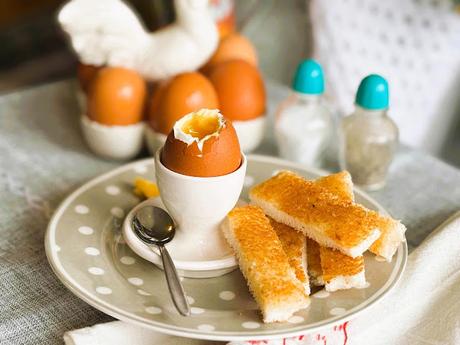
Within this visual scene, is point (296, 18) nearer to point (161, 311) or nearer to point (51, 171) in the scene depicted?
point (51, 171)

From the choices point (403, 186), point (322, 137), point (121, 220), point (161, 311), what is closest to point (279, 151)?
point (322, 137)

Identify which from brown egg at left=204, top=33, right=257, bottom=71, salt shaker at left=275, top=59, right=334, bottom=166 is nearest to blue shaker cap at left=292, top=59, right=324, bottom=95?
salt shaker at left=275, top=59, right=334, bottom=166

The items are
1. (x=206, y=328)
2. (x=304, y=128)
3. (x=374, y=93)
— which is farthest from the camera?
(x=304, y=128)

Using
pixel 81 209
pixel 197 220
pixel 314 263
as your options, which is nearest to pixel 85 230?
pixel 81 209

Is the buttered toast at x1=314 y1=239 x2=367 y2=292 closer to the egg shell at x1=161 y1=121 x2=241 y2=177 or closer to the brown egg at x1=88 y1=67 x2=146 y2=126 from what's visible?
the egg shell at x1=161 y1=121 x2=241 y2=177

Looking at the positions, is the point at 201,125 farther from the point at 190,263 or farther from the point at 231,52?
the point at 231,52

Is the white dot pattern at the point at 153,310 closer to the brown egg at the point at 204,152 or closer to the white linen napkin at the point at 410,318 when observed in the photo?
the white linen napkin at the point at 410,318

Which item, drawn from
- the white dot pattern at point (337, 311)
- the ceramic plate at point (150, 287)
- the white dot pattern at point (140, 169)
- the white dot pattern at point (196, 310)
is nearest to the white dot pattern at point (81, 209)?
the ceramic plate at point (150, 287)

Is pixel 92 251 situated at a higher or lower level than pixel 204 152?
lower
